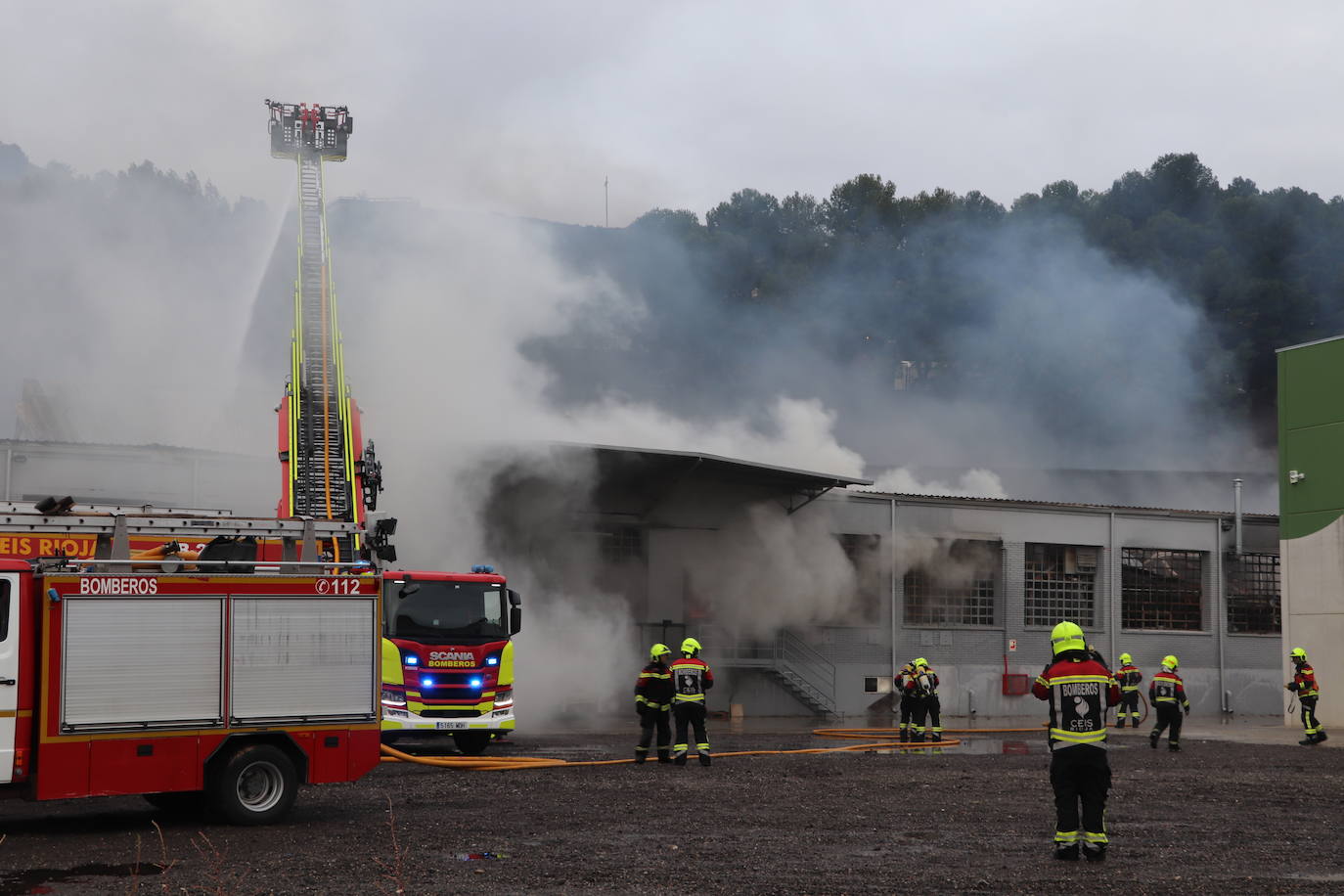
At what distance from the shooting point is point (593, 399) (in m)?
65.1

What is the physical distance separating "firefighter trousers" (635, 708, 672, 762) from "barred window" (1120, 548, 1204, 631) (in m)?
22.4

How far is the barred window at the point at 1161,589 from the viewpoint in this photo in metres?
36.5

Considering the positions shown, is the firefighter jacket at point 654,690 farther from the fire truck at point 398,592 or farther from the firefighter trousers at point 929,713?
the firefighter trousers at point 929,713

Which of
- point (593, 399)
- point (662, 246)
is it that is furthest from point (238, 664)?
point (662, 246)

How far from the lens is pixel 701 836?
415 inches

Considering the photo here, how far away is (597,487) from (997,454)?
37.2 m

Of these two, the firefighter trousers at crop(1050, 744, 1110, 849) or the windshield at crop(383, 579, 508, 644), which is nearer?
the firefighter trousers at crop(1050, 744, 1110, 849)

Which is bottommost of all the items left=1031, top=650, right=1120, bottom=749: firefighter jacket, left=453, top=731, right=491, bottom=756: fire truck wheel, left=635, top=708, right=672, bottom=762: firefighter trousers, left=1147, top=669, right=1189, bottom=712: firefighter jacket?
left=453, top=731, right=491, bottom=756: fire truck wheel

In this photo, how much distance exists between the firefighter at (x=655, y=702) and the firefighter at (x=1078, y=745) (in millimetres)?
7801

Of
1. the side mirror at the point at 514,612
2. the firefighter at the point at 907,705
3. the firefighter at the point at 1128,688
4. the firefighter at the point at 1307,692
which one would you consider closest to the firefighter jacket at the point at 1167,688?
the firefighter at the point at 1128,688

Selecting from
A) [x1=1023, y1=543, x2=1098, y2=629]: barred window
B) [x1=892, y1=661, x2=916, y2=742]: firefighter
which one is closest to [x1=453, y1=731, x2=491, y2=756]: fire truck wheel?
→ [x1=892, y1=661, x2=916, y2=742]: firefighter

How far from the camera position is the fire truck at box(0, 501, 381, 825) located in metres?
10.2

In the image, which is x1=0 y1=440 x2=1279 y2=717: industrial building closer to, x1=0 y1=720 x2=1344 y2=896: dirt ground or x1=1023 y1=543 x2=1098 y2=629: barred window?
x1=1023 y1=543 x2=1098 y2=629: barred window

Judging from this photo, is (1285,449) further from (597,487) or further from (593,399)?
(593,399)
